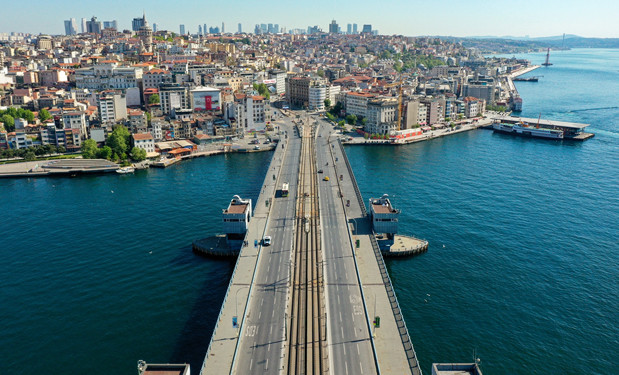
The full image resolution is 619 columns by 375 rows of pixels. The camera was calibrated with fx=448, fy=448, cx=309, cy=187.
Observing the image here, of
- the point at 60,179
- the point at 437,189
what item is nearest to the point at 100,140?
the point at 60,179

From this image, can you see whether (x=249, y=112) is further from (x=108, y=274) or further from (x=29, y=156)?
(x=108, y=274)

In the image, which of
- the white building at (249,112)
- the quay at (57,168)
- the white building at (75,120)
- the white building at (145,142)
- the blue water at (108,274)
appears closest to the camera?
the blue water at (108,274)

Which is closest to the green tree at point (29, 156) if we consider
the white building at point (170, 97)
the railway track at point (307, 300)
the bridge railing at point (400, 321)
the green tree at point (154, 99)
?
the white building at point (170, 97)

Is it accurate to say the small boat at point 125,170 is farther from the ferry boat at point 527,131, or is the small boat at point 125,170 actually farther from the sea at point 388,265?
the ferry boat at point 527,131

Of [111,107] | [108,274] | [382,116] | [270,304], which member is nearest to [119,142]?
[111,107]

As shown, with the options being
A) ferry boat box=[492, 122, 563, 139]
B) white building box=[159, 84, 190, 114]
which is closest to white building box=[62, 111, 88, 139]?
white building box=[159, 84, 190, 114]

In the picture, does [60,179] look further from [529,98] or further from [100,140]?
[529,98]
